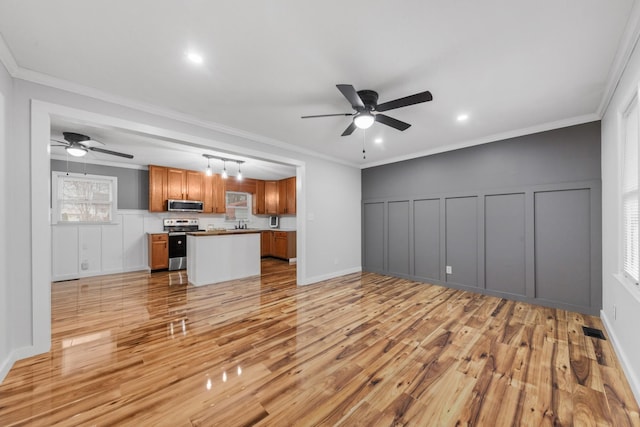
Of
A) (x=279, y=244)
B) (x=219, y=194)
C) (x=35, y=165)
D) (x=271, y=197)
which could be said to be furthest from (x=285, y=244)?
(x=35, y=165)

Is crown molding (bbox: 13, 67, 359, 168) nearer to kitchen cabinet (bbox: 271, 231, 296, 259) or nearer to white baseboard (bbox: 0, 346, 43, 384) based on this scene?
white baseboard (bbox: 0, 346, 43, 384)

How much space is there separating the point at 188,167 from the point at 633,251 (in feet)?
23.3

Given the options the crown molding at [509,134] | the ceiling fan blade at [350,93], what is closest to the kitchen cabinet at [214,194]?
the crown molding at [509,134]

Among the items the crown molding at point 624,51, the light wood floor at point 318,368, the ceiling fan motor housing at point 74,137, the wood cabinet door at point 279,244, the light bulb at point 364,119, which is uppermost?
the crown molding at point 624,51

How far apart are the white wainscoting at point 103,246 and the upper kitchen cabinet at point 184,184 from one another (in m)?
0.76

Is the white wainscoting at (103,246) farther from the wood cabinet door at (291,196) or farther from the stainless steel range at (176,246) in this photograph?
the wood cabinet door at (291,196)

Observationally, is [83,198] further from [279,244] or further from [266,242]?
[279,244]

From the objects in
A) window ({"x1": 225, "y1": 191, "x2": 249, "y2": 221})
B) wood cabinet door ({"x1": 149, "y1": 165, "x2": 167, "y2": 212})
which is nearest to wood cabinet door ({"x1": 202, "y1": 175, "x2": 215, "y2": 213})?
window ({"x1": 225, "y1": 191, "x2": 249, "y2": 221})

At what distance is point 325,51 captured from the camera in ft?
6.51

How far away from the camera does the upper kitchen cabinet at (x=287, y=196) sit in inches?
288

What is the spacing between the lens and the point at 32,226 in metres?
2.25

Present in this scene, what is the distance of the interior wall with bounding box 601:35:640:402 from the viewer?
1.87 metres

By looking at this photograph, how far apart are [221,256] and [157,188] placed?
252cm

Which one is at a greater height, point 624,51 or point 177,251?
point 624,51
